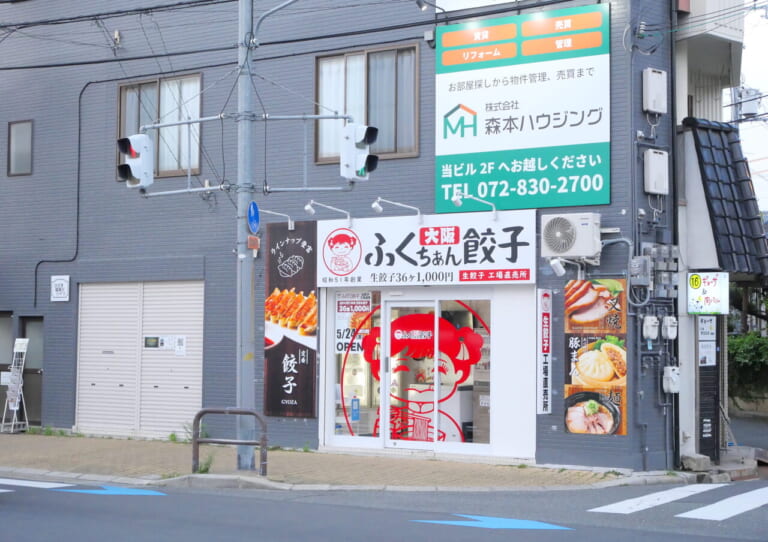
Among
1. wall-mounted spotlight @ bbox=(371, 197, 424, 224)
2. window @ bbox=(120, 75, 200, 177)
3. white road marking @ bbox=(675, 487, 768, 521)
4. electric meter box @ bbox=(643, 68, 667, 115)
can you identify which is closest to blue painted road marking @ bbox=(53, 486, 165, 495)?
wall-mounted spotlight @ bbox=(371, 197, 424, 224)

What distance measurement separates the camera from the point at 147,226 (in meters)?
19.1

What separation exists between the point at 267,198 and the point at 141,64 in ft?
13.4

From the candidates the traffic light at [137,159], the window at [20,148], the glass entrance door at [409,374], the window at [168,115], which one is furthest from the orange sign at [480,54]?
the window at [20,148]

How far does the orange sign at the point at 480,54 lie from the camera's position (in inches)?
614

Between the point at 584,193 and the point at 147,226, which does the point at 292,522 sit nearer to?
the point at 584,193

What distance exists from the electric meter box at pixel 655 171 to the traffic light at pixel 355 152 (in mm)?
4141

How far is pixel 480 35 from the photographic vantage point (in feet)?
52.0

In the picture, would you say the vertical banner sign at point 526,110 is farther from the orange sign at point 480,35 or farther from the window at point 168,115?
the window at point 168,115

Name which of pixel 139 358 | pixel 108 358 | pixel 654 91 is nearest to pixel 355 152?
pixel 654 91

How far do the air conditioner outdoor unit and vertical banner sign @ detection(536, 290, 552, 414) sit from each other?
0.74 metres

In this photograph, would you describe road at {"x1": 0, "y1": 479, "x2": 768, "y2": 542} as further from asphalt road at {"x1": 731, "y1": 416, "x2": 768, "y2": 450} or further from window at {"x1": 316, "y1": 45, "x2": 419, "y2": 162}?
asphalt road at {"x1": 731, "y1": 416, "x2": 768, "y2": 450}

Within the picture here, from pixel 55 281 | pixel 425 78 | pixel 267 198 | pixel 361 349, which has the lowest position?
pixel 361 349

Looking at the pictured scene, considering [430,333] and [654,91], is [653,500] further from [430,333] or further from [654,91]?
[654,91]

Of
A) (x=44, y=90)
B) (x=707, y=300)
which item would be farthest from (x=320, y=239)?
(x=44, y=90)
